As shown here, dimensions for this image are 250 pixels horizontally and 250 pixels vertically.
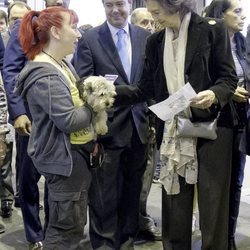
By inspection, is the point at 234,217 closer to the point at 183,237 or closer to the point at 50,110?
the point at 183,237

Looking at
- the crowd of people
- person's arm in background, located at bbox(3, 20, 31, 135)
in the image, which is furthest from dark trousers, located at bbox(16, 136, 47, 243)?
person's arm in background, located at bbox(3, 20, 31, 135)

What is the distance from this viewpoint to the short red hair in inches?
78.2

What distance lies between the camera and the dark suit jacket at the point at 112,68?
253 centimetres

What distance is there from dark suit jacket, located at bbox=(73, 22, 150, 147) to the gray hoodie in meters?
0.60

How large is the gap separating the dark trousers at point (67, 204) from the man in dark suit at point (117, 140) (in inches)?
19.6

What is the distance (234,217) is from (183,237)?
640mm

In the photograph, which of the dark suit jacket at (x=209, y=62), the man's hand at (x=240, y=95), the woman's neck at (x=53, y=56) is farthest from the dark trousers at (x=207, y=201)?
the woman's neck at (x=53, y=56)

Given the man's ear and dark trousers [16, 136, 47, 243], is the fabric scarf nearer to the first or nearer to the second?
the man's ear

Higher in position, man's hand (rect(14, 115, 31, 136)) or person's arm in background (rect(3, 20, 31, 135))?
person's arm in background (rect(3, 20, 31, 135))

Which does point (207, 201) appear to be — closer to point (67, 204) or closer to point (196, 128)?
point (196, 128)

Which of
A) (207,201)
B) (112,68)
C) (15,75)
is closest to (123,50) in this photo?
(112,68)

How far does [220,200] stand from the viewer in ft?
7.14

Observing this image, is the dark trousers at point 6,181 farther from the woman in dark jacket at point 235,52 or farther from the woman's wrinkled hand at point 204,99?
the woman's wrinkled hand at point 204,99

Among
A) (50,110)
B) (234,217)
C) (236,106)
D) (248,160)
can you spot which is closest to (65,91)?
(50,110)
